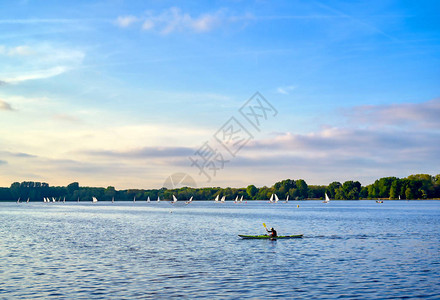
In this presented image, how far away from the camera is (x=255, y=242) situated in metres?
59.5

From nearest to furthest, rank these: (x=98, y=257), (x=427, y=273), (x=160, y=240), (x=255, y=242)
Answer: (x=427, y=273) → (x=98, y=257) → (x=255, y=242) → (x=160, y=240)

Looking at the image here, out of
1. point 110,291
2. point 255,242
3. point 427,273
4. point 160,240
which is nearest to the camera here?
point 110,291

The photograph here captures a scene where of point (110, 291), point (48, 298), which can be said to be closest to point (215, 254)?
point (110, 291)

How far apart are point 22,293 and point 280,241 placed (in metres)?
37.9

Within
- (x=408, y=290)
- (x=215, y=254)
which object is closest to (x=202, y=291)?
(x=408, y=290)

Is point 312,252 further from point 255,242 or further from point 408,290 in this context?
point 408,290

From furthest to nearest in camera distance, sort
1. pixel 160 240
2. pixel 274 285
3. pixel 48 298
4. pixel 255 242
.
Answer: pixel 160 240 → pixel 255 242 → pixel 274 285 → pixel 48 298

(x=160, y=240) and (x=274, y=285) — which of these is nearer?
(x=274, y=285)

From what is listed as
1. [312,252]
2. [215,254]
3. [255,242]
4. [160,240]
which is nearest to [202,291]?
[215,254]

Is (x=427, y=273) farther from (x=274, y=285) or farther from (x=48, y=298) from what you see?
(x=48, y=298)

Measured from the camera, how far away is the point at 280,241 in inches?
2382

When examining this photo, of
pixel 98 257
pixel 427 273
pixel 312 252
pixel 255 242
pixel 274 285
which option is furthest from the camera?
pixel 255 242

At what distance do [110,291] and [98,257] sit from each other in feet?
55.5

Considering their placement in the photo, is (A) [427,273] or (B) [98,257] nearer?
(A) [427,273]
